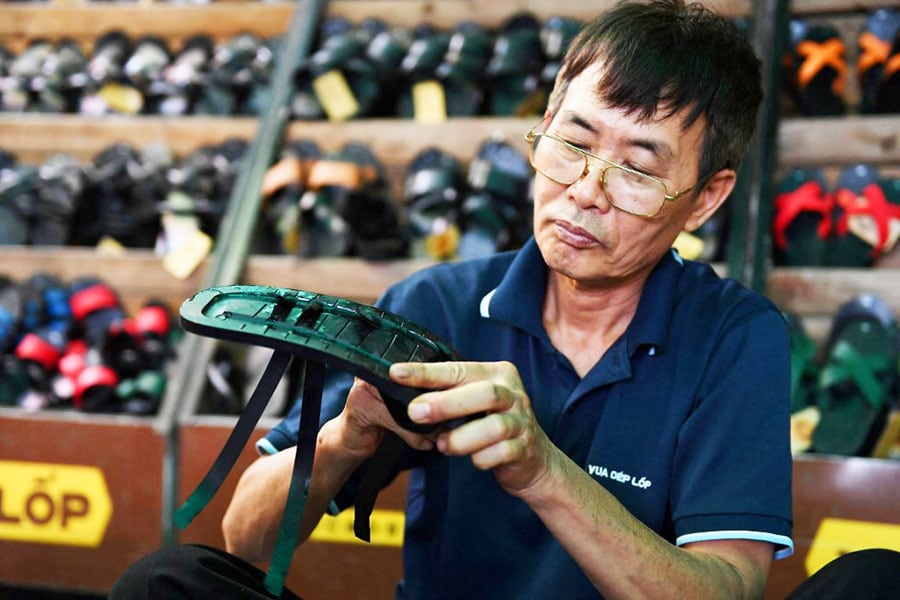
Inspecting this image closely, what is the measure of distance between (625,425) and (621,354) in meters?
0.09

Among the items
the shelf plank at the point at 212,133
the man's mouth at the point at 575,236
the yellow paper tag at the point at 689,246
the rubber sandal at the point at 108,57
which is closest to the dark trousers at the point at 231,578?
the man's mouth at the point at 575,236

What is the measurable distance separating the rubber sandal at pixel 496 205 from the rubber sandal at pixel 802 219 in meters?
0.62

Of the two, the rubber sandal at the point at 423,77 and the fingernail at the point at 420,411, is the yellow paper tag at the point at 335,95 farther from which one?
the fingernail at the point at 420,411

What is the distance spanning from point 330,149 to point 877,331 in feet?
4.85

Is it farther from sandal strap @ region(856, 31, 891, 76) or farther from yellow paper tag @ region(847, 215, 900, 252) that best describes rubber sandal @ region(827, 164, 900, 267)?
sandal strap @ region(856, 31, 891, 76)

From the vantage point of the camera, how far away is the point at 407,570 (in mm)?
1233

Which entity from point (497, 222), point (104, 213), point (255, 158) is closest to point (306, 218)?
point (255, 158)

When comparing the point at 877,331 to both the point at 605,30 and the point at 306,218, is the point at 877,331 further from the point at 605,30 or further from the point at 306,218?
the point at 306,218

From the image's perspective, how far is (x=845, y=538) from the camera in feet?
5.64

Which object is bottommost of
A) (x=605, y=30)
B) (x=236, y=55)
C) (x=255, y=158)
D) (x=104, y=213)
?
(x=104, y=213)

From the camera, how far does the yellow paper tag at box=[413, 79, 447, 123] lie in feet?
8.67

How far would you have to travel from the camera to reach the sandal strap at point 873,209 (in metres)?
2.20

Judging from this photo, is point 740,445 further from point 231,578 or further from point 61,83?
point 61,83

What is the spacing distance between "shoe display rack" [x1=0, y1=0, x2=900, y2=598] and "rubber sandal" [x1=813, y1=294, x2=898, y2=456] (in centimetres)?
5
